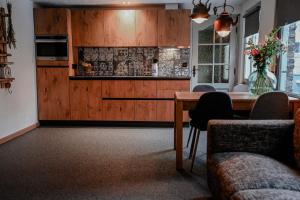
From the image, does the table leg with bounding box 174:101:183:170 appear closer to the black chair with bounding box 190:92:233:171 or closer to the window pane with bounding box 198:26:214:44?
the black chair with bounding box 190:92:233:171

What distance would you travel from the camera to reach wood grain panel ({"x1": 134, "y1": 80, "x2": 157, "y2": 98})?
5.24 meters

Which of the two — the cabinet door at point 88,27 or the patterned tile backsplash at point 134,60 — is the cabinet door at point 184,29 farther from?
the cabinet door at point 88,27

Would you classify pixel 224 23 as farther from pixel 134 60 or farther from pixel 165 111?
pixel 134 60

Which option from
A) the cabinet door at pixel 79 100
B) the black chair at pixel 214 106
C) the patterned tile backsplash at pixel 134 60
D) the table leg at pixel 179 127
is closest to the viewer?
the black chair at pixel 214 106

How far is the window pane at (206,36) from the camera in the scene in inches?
236

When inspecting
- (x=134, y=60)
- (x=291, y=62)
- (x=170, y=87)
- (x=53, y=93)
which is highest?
(x=134, y=60)

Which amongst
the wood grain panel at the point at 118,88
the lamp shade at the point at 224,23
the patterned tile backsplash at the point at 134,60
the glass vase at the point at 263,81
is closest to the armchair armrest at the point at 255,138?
the glass vase at the point at 263,81

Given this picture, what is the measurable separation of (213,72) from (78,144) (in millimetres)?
3244

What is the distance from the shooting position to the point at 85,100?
5344 millimetres

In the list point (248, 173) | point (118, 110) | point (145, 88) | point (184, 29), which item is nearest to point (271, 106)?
point (248, 173)

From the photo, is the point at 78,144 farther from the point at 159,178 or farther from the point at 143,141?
the point at 159,178

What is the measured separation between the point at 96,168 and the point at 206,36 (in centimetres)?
389

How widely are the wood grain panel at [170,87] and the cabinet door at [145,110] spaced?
23 cm

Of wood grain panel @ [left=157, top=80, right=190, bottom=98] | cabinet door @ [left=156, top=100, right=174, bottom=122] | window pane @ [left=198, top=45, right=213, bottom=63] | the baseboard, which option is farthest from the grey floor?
window pane @ [left=198, top=45, right=213, bottom=63]
